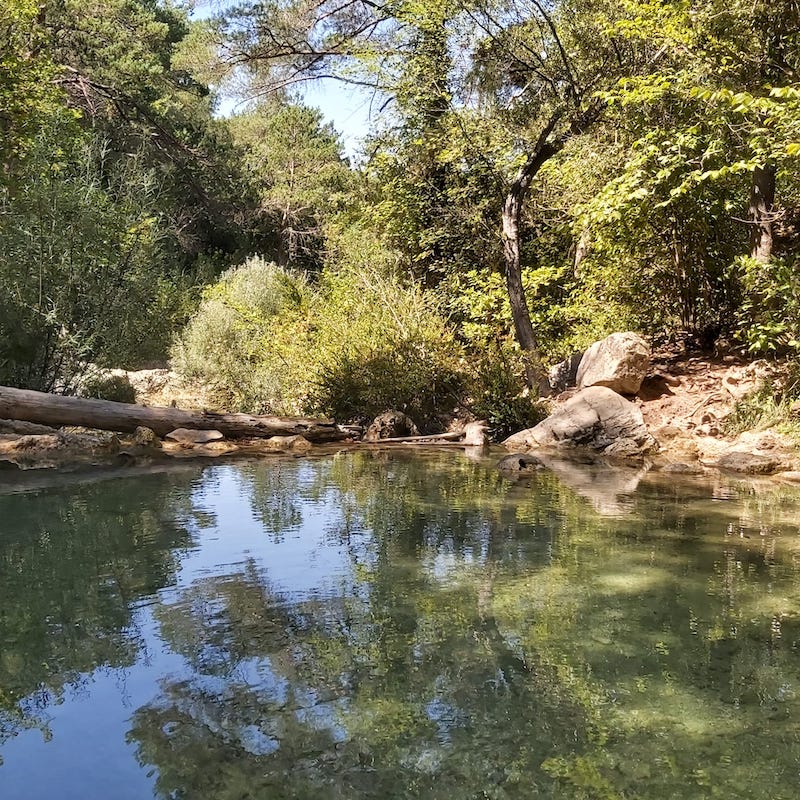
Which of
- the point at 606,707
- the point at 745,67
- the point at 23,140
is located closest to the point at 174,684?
the point at 606,707

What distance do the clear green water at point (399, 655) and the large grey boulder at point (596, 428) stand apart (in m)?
4.07

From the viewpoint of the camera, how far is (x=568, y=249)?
15508 mm

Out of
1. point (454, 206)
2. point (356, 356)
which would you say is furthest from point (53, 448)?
point (454, 206)

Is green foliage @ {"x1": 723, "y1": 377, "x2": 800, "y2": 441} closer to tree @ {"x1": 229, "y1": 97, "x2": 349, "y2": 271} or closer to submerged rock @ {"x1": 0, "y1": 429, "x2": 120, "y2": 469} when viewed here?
submerged rock @ {"x1": 0, "y1": 429, "x2": 120, "y2": 469}

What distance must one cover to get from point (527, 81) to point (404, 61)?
7.51 ft

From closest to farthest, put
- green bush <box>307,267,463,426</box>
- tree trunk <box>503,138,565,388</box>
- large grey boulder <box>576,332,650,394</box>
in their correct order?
large grey boulder <box>576,332,650,394</box>
green bush <box>307,267,463,426</box>
tree trunk <box>503,138,565,388</box>

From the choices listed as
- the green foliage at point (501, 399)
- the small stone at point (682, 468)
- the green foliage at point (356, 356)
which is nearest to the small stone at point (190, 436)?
the green foliage at point (356, 356)

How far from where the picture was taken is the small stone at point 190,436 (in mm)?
10891

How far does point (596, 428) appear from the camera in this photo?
35.1ft

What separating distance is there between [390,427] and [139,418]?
361cm

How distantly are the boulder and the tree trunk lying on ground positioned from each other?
44cm

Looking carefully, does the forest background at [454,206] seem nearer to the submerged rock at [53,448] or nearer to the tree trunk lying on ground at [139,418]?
the tree trunk lying on ground at [139,418]

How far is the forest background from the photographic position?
33.3ft

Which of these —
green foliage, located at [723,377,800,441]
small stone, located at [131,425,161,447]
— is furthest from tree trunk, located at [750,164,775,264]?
small stone, located at [131,425,161,447]
